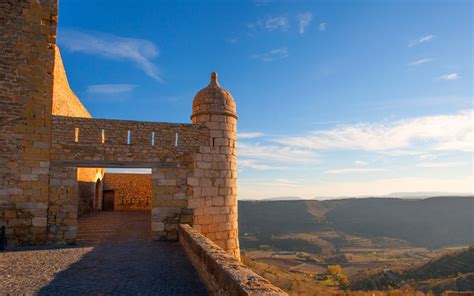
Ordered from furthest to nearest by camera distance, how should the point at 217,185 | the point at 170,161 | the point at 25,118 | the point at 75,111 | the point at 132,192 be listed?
the point at 132,192
the point at 75,111
the point at 217,185
the point at 170,161
the point at 25,118

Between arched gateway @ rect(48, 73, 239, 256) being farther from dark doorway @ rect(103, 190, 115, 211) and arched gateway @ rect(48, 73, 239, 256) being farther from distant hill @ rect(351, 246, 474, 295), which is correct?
distant hill @ rect(351, 246, 474, 295)

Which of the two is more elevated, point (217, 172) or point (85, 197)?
point (217, 172)

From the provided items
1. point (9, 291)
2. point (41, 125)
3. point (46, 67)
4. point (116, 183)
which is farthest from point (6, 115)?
point (116, 183)

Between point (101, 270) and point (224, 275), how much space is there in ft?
10.6

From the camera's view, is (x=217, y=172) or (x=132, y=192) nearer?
(x=217, y=172)

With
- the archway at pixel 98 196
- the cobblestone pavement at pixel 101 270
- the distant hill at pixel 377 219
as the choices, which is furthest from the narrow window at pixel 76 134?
the distant hill at pixel 377 219

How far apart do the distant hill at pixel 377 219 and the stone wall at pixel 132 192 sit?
51789mm

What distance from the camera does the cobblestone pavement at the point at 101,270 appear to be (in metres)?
4.91

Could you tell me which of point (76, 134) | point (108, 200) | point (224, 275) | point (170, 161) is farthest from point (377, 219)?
point (224, 275)

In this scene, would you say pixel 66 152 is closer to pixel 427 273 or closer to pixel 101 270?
pixel 101 270

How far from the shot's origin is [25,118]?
332 inches

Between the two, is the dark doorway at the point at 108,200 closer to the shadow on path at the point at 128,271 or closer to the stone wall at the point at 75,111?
the stone wall at the point at 75,111

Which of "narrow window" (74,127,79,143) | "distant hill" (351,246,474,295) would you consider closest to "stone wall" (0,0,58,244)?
Answer: "narrow window" (74,127,79,143)

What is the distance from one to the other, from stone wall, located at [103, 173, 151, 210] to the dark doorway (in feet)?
3.14
